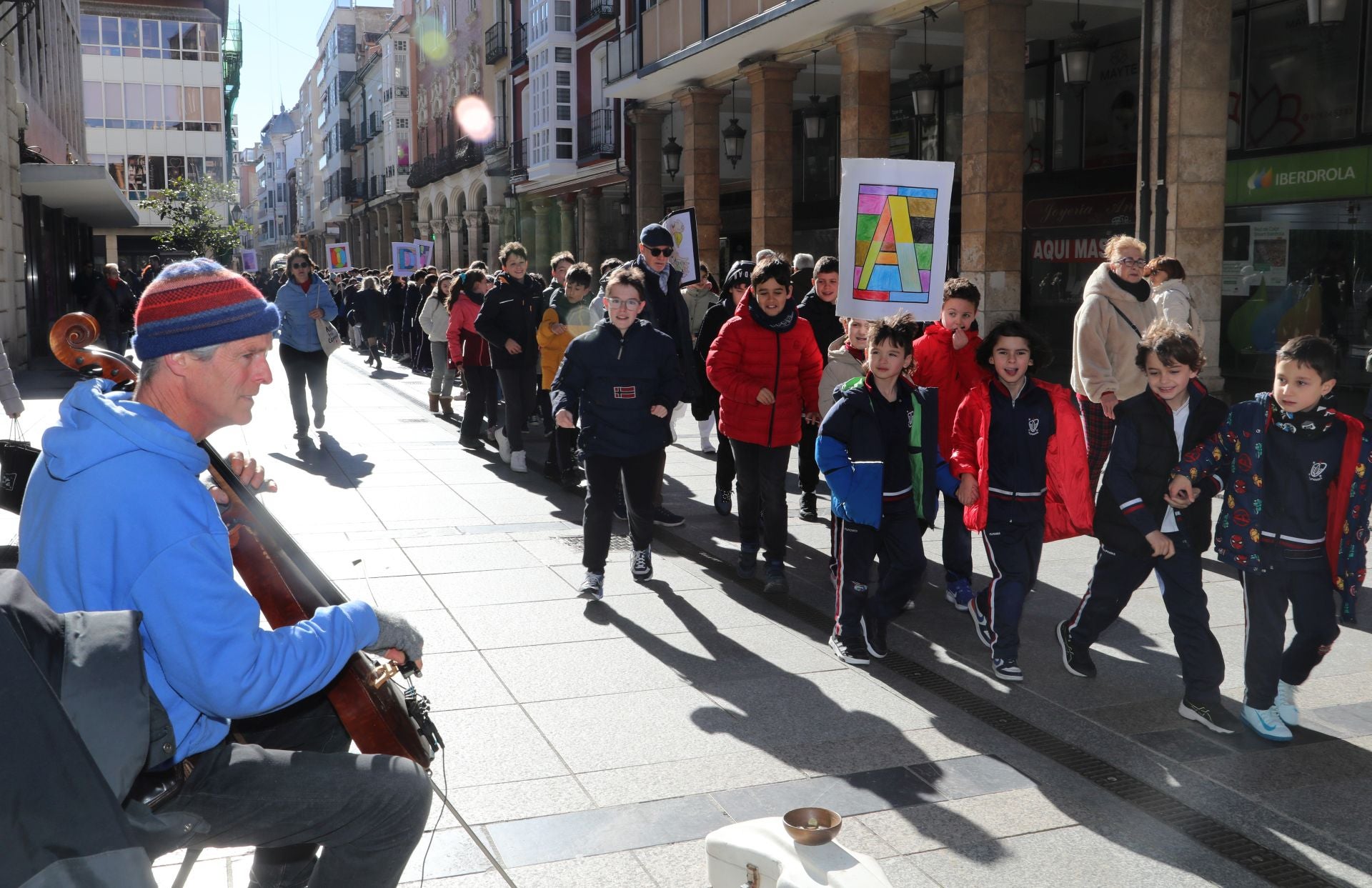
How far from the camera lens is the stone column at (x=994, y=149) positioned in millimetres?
14344

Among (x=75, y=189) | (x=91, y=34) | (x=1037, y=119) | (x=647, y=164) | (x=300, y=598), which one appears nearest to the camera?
(x=300, y=598)

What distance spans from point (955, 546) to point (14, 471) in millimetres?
4901

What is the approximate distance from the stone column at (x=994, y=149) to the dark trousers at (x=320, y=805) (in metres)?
12.7

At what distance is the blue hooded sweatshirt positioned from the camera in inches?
88.0

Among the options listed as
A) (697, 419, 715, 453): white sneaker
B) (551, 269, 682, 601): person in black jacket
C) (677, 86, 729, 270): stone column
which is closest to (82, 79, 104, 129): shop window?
(677, 86, 729, 270): stone column

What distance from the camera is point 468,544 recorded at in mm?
8258

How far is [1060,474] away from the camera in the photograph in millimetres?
5727

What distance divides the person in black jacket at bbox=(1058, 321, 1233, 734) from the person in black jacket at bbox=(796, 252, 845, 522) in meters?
3.89

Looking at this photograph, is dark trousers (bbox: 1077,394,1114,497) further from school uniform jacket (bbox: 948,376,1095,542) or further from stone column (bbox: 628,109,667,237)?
stone column (bbox: 628,109,667,237)

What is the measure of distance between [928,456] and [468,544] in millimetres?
3437

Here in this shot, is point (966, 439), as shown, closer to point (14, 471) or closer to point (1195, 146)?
point (14, 471)

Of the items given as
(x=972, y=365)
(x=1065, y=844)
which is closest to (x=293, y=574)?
(x=1065, y=844)

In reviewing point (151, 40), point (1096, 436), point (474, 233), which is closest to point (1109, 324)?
point (1096, 436)

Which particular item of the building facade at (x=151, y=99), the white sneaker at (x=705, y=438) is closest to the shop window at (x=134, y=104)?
the building facade at (x=151, y=99)
